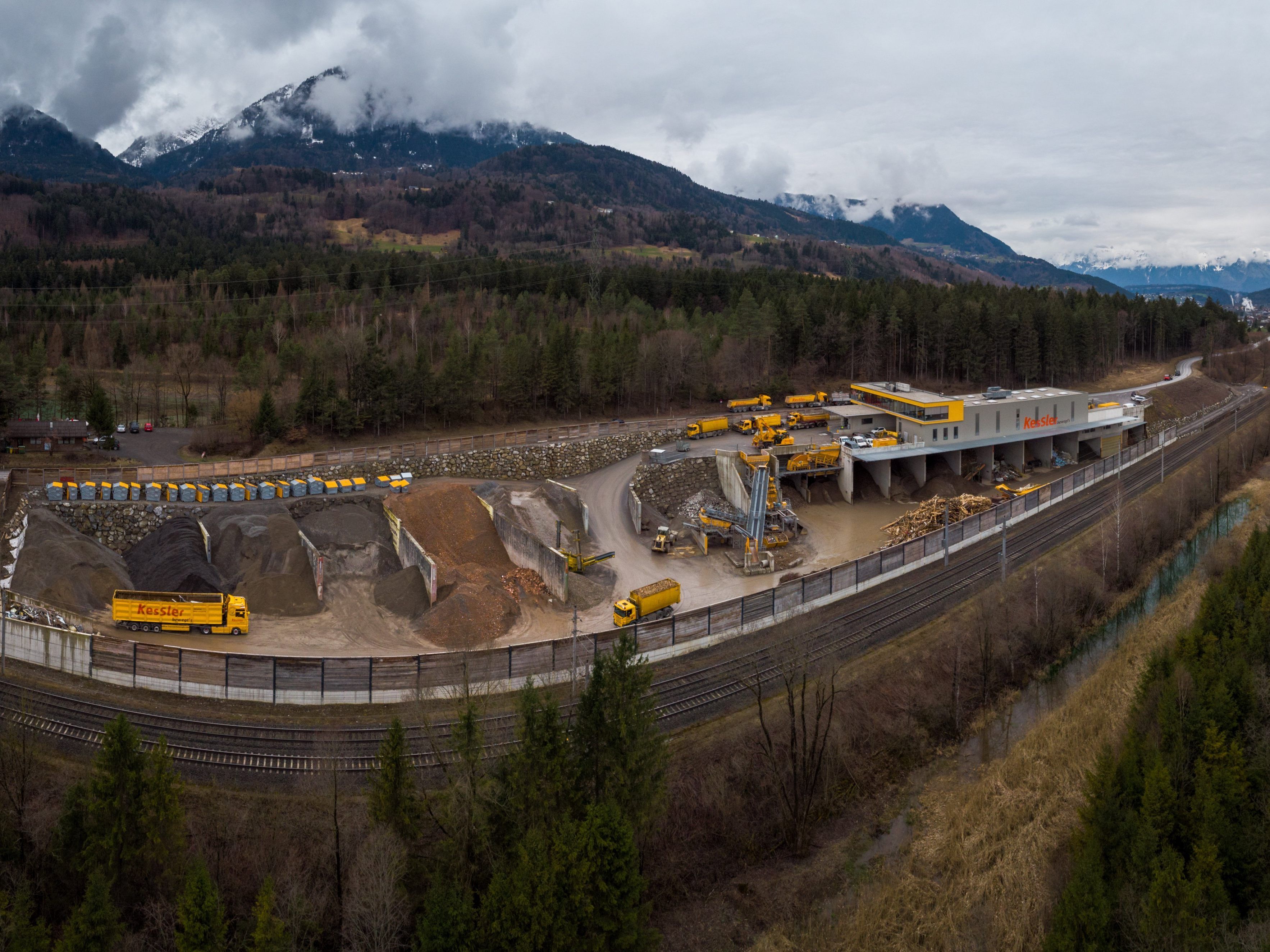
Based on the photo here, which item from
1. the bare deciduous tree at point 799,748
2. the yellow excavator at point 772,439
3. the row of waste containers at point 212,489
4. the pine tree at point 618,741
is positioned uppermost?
the yellow excavator at point 772,439

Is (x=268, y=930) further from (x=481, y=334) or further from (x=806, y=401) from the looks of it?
(x=806, y=401)

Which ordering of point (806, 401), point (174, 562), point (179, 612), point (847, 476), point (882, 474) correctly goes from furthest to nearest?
point (806, 401), point (882, 474), point (847, 476), point (174, 562), point (179, 612)

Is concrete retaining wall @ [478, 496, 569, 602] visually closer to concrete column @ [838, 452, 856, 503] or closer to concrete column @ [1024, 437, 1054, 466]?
concrete column @ [838, 452, 856, 503]

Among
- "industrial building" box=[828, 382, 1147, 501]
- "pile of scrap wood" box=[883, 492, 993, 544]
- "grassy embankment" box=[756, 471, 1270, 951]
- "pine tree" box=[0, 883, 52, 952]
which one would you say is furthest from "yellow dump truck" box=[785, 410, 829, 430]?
"pine tree" box=[0, 883, 52, 952]

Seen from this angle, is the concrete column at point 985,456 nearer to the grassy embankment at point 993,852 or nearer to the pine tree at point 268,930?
the grassy embankment at point 993,852

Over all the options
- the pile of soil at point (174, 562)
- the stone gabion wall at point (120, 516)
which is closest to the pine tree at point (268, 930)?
the pile of soil at point (174, 562)

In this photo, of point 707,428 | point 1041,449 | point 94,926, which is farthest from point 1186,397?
point 94,926
